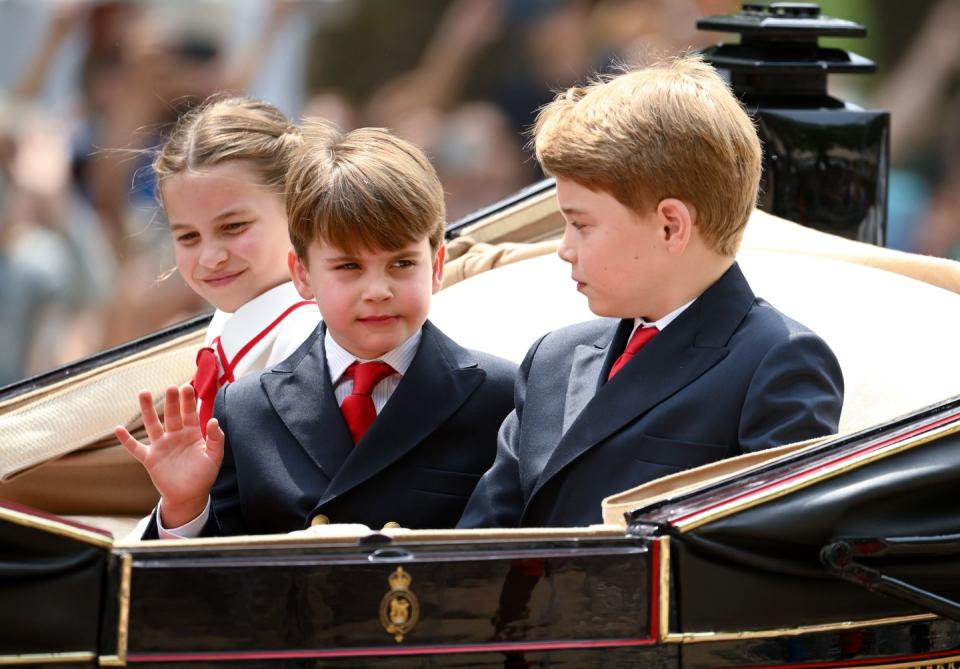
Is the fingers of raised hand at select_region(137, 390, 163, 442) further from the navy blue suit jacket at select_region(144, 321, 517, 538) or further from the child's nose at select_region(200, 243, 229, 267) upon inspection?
the child's nose at select_region(200, 243, 229, 267)

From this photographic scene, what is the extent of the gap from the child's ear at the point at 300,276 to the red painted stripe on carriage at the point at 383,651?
0.63 metres

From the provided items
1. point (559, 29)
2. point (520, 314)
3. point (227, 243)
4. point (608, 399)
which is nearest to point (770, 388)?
point (608, 399)

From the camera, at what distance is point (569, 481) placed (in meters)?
1.90

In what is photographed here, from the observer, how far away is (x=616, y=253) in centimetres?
190

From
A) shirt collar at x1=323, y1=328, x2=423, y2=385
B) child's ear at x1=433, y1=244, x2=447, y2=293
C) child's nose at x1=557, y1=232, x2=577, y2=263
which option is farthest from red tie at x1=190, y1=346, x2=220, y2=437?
child's nose at x1=557, y1=232, x2=577, y2=263

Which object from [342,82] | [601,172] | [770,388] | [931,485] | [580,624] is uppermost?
[342,82]

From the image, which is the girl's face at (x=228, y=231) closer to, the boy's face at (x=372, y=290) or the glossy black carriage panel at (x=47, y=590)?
the boy's face at (x=372, y=290)

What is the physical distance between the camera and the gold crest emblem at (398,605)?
156cm

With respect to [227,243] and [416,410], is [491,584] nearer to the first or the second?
[416,410]

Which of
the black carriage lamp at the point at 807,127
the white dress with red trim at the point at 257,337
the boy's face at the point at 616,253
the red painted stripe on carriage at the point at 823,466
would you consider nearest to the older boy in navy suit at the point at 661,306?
the boy's face at the point at 616,253

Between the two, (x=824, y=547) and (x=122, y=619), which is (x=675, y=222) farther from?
(x=122, y=619)

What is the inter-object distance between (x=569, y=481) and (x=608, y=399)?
0.11 m

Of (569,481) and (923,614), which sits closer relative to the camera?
(923,614)

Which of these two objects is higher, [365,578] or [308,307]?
[308,307]
